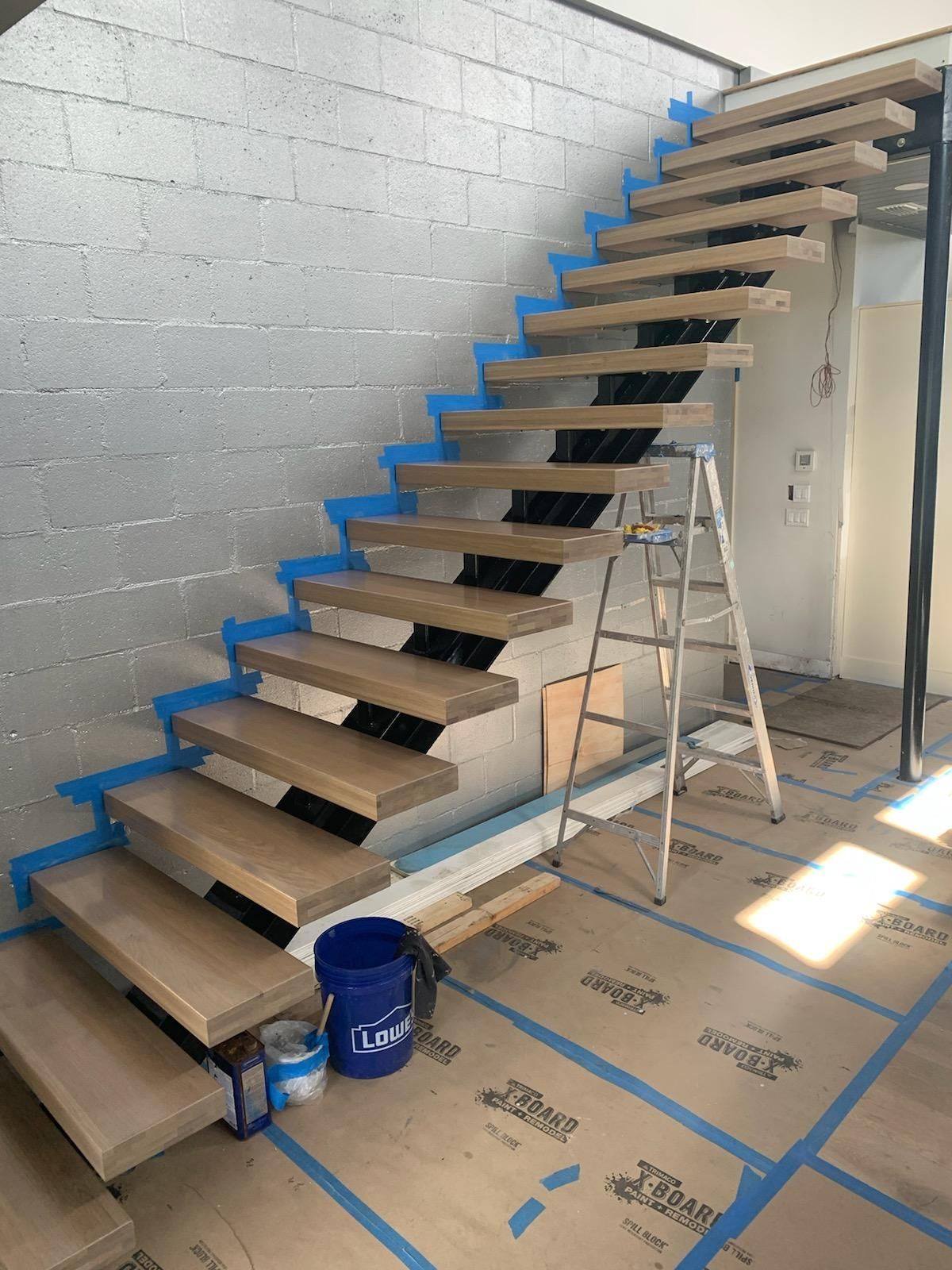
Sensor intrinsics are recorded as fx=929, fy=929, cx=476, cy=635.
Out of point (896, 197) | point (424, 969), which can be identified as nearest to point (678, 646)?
point (424, 969)

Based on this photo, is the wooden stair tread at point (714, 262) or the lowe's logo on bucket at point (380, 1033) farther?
the wooden stair tread at point (714, 262)

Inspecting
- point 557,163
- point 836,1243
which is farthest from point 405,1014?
point 557,163

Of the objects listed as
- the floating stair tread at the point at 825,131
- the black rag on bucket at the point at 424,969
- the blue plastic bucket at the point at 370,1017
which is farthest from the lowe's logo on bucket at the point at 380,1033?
the floating stair tread at the point at 825,131

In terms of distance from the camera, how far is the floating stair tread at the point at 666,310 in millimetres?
2561

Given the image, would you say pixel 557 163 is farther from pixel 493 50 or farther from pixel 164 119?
pixel 164 119

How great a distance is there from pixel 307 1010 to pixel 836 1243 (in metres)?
1.39

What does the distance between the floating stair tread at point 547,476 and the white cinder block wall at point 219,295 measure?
0.27m

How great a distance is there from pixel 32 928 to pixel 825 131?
351cm

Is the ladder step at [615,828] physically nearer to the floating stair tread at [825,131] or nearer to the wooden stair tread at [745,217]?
the wooden stair tread at [745,217]

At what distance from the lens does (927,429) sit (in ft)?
12.6

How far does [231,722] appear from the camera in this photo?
8.34 feet

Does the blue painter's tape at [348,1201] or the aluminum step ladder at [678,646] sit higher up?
the aluminum step ladder at [678,646]

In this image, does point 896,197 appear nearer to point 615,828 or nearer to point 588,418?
point 588,418

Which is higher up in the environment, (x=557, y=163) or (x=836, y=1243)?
(x=557, y=163)
